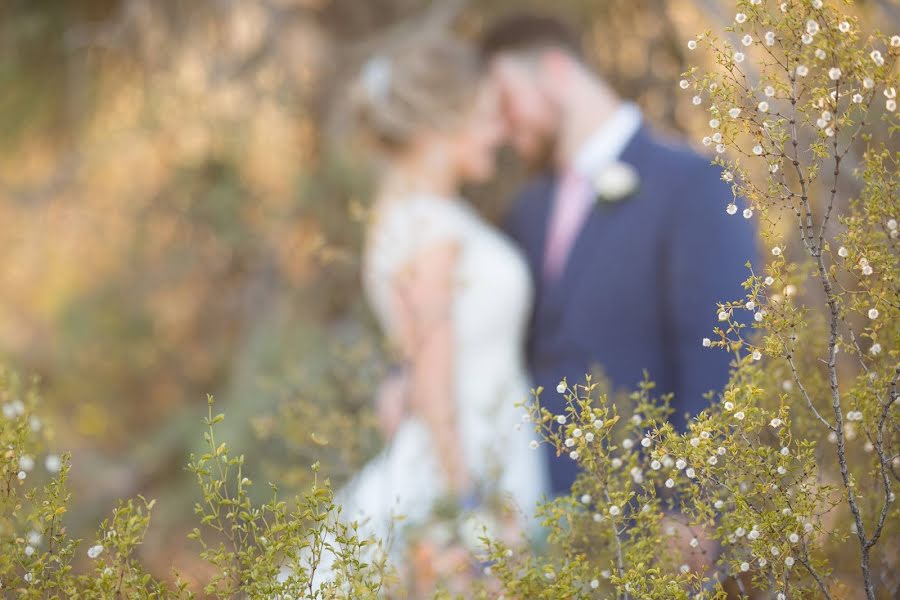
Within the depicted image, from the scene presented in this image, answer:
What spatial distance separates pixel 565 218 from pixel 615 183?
267mm

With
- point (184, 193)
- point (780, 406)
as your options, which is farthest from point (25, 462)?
point (184, 193)

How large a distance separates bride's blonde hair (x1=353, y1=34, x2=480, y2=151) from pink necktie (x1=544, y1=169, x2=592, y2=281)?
0.46 m

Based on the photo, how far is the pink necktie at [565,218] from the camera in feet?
8.71

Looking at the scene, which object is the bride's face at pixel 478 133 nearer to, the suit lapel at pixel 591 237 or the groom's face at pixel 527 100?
the groom's face at pixel 527 100

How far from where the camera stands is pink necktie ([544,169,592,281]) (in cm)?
265

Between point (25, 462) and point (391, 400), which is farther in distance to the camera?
point (391, 400)

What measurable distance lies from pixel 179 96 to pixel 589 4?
1960 mm

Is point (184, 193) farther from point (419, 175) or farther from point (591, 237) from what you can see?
point (591, 237)

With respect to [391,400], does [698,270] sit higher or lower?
lower

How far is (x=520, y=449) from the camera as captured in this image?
104 inches

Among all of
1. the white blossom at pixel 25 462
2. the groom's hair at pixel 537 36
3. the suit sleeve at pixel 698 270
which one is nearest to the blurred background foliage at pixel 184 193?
the groom's hair at pixel 537 36

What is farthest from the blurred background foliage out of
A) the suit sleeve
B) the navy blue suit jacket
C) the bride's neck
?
the suit sleeve

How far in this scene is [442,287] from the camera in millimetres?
2701

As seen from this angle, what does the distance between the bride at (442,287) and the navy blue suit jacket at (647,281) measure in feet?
0.43
